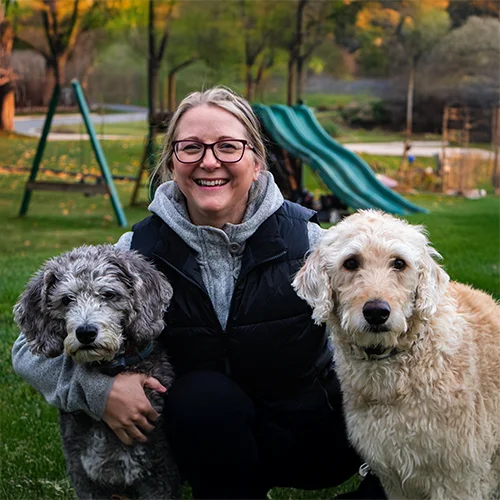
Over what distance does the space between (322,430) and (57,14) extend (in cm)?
1122

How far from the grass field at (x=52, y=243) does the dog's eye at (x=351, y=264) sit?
1.35m

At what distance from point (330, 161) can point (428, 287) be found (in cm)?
864

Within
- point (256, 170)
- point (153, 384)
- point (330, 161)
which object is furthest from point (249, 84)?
point (153, 384)

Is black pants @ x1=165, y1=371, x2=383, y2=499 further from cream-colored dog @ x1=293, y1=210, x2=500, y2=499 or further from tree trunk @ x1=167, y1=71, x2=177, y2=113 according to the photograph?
tree trunk @ x1=167, y1=71, x2=177, y2=113

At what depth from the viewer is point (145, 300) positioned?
2641mm

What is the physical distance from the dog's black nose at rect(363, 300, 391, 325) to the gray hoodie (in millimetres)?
641

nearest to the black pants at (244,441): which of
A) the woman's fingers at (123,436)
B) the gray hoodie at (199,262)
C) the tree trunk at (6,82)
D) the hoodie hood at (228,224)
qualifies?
the woman's fingers at (123,436)

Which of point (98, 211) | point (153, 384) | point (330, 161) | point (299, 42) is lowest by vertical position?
point (98, 211)

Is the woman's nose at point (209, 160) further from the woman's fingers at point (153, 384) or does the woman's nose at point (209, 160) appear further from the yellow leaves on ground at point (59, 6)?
the yellow leaves on ground at point (59, 6)

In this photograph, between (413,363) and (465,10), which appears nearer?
(413,363)

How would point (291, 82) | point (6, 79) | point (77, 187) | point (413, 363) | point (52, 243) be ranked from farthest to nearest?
point (291, 82) → point (6, 79) → point (77, 187) → point (52, 243) → point (413, 363)

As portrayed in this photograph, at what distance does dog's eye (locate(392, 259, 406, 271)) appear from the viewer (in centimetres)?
252

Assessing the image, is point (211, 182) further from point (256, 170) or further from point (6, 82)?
point (6, 82)

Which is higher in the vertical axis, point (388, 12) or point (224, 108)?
point (388, 12)
